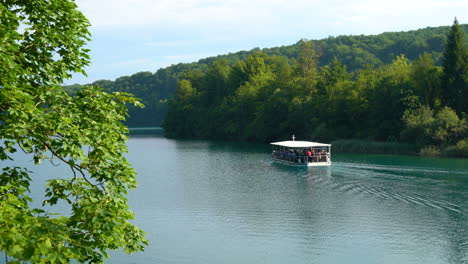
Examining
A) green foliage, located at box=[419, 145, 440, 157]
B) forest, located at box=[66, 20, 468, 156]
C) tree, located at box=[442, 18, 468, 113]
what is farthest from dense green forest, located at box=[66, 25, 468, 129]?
green foliage, located at box=[419, 145, 440, 157]

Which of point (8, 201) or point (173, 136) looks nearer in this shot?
point (8, 201)

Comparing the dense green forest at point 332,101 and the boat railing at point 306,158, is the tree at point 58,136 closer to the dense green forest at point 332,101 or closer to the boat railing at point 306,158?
the boat railing at point 306,158

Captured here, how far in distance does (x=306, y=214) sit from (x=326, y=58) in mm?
132799

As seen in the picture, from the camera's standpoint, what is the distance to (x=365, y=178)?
1596 inches

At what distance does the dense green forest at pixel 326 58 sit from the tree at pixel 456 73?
17.7m

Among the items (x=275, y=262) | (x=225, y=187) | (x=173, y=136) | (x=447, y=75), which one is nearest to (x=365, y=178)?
(x=225, y=187)

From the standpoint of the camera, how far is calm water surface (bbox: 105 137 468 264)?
70.7ft

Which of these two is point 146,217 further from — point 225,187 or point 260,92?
point 260,92

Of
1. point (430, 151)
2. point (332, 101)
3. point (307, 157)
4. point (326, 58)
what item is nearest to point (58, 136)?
point (307, 157)

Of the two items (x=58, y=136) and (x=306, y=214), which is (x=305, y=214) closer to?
(x=306, y=214)

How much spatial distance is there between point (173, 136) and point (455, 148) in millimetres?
70507

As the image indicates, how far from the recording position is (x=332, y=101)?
3056 inches

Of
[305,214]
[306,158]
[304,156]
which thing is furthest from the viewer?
[304,156]

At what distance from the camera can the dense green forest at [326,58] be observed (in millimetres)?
114806
